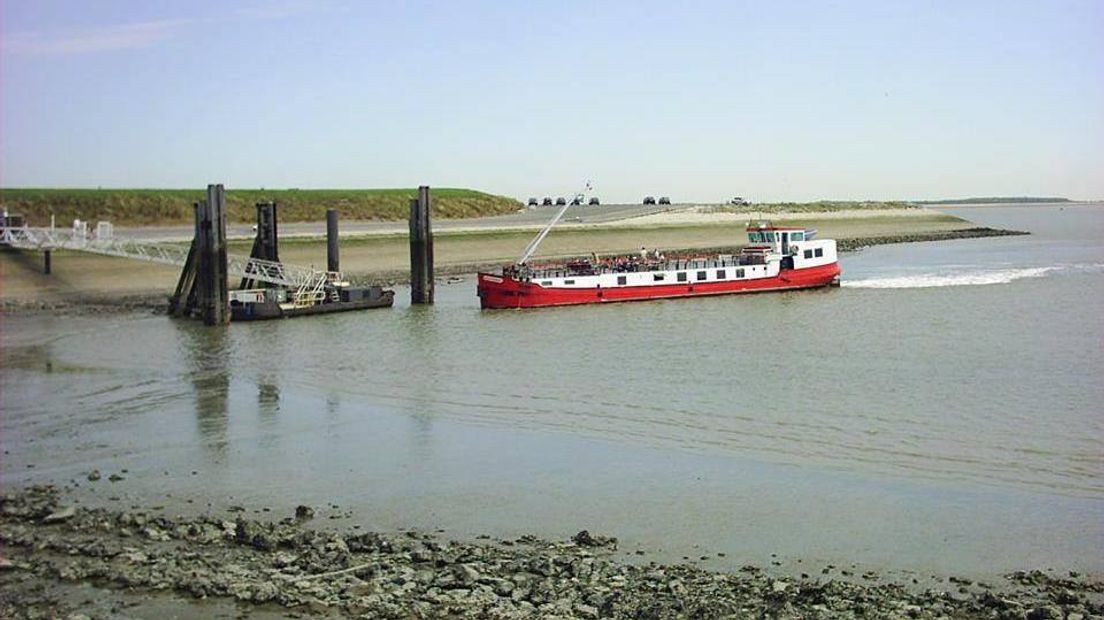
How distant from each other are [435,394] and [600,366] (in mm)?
6496

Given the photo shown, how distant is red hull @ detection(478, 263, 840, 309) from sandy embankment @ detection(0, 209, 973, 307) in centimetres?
1441

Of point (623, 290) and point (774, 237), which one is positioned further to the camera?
point (774, 237)

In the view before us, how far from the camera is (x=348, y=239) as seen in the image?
7319cm

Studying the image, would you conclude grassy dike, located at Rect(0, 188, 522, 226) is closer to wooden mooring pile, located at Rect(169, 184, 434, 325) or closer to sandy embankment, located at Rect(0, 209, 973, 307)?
sandy embankment, located at Rect(0, 209, 973, 307)

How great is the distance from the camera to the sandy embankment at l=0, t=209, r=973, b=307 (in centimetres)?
5241

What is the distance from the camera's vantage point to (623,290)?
180 feet

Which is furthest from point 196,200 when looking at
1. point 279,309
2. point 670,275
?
point 670,275

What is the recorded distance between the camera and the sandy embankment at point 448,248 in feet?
172

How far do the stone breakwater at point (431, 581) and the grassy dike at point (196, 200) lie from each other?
52059 millimetres

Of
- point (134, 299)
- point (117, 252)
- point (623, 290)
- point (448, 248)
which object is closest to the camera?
point (117, 252)

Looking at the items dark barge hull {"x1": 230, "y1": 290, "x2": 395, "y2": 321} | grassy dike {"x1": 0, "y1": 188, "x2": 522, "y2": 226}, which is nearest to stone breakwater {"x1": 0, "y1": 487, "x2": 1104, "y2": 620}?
dark barge hull {"x1": 230, "y1": 290, "x2": 395, "y2": 321}

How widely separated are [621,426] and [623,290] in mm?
29151

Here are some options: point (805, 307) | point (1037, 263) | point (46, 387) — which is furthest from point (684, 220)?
point (46, 387)

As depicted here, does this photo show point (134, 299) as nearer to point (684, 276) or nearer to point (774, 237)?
point (684, 276)
